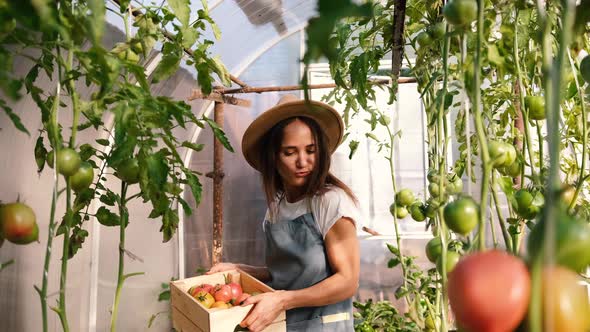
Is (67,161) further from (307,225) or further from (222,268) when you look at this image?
(222,268)

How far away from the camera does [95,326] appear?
221 centimetres

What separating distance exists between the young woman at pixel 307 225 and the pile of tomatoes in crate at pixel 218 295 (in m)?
0.14

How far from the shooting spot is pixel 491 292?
219 mm

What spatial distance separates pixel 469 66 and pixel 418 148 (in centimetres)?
293

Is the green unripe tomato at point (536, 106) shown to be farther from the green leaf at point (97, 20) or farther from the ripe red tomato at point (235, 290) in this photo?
the ripe red tomato at point (235, 290)

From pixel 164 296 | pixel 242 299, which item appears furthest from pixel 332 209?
pixel 164 296

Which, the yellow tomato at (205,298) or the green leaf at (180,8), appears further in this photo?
the yellow tomato at (205,298)

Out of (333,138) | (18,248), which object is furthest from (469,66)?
(18,248)

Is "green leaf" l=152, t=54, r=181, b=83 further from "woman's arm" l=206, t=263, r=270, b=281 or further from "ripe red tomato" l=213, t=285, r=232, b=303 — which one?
"woman's arm" l=206, t=263, r=270, b=281

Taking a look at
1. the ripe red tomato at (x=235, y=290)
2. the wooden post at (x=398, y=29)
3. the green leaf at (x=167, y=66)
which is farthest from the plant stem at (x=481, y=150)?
the ripe red tomato at (x=235, y=290)

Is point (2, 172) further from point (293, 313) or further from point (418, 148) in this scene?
point (418, 148)

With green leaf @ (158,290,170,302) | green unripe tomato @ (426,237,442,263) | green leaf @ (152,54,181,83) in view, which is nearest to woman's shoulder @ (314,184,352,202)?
→ green leaf @ (152,54,181,83)

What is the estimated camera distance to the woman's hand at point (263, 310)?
1.15 m

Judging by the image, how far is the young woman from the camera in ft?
4.58
